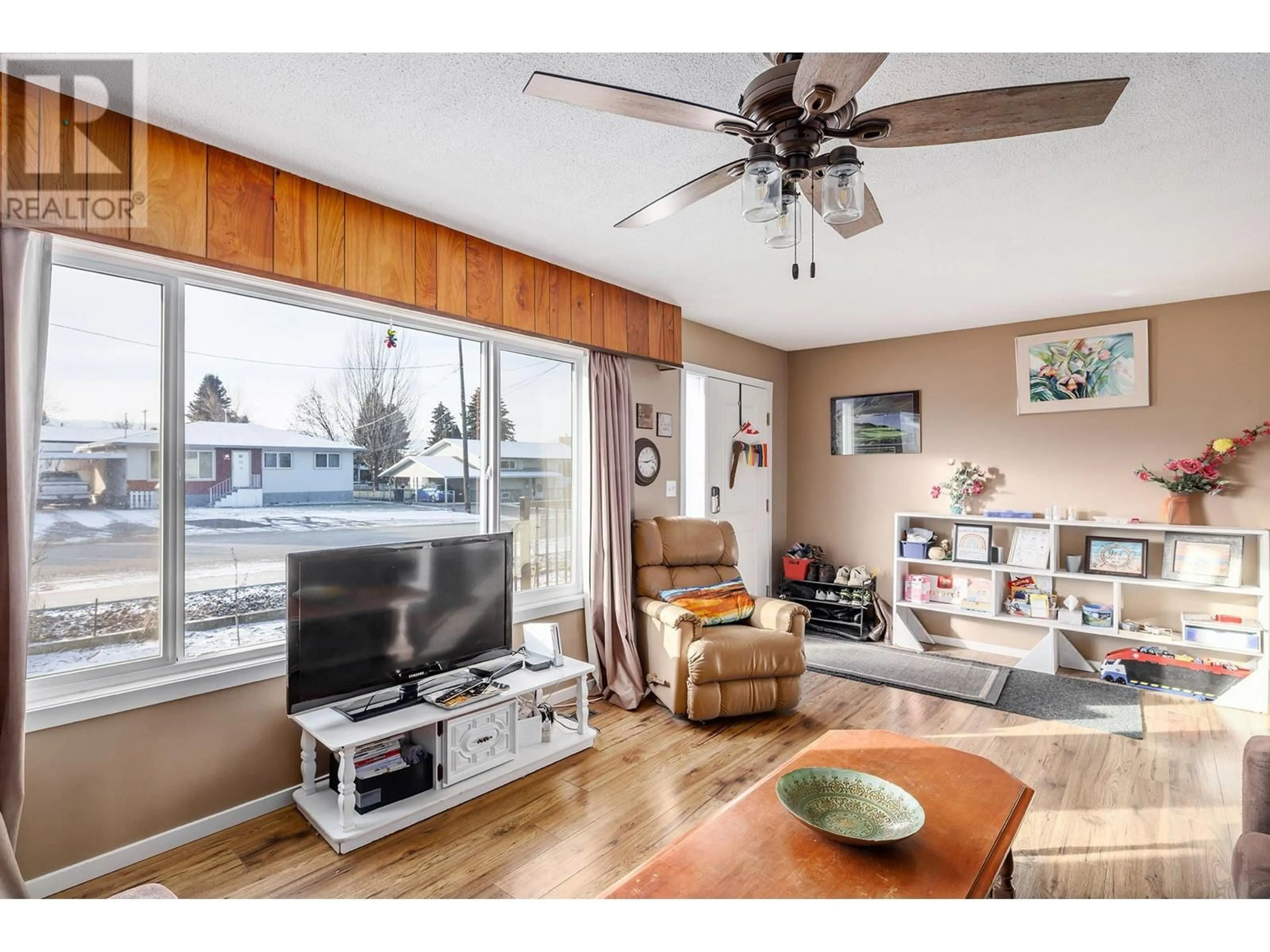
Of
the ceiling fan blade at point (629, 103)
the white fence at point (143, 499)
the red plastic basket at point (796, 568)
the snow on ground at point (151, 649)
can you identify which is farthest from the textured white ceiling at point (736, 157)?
the red plastic basket at point (796, 568)

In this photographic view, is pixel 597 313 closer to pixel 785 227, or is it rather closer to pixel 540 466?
pixel 540 466

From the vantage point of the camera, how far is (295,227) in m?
2.34

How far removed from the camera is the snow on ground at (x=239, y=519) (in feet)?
6.60

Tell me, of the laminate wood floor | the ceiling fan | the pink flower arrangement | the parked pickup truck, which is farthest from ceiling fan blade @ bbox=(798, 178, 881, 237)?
the pink flower arrangement

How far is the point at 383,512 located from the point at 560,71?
1974 millimetres

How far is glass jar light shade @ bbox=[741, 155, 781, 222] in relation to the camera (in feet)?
4.75

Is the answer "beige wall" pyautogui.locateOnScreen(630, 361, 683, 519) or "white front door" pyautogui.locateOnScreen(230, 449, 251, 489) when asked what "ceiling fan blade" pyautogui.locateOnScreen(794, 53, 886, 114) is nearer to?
"white front door" pyautogui.locateOnScreen(230, 449, 251, 489)

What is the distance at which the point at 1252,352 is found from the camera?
Result: 3791mm

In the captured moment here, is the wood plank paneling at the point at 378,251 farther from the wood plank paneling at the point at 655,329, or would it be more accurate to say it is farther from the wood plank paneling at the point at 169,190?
the wood plank paneling at the point at 655,329

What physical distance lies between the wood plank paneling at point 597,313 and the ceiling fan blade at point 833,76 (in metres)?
2.36

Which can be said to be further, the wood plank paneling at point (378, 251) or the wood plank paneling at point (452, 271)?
the wood plank paneling at point (452, 271)

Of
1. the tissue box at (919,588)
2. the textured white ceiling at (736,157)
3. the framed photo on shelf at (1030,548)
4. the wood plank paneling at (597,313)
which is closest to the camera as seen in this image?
the textured white ceiling at (736,157)
